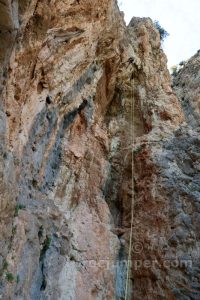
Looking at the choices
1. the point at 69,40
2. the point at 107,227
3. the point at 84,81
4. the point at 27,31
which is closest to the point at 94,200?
the point at 107,227

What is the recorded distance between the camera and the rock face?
20.7ft

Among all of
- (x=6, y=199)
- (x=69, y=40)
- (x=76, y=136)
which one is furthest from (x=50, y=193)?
(x=69, y=40)

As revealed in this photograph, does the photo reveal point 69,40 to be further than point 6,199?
Yes

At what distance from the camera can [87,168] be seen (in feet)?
34.5

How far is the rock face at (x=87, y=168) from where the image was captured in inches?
248

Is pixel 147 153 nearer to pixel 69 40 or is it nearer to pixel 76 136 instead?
pixel 76 136

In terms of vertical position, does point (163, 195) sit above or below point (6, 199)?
above

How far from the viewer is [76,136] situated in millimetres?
10539

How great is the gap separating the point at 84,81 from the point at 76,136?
160 centimetres

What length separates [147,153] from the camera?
445 inches

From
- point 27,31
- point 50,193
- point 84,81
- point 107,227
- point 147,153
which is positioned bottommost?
point 107,227

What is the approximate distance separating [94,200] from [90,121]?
8.33ft

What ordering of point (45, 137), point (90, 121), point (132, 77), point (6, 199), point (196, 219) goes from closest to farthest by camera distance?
point (6, 199)
point (45, 137)
point (196, 219)
point (90, 121)
point (132, 77)

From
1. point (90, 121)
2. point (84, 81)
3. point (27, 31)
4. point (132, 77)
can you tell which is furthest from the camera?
point (132, 77)
